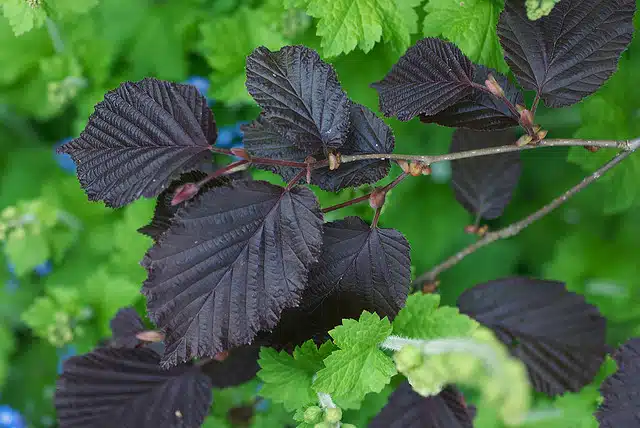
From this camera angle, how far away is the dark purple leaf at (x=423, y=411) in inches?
56.4

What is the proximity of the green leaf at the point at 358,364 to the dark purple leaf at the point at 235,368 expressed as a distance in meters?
0.41

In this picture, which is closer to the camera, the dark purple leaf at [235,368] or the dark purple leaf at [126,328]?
the dark purple leaf at [126,328]

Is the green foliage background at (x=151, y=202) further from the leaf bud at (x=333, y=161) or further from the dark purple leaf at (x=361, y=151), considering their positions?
the leaf bud at (x=333, y=161)

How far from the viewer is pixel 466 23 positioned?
149cm

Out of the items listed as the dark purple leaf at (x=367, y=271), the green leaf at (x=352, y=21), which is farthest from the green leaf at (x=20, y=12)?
the dark purple leaf at (x=367, y=271)

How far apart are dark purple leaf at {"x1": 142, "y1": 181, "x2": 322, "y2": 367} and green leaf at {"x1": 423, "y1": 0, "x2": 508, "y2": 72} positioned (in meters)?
0.63

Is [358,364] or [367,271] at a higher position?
[367,271]

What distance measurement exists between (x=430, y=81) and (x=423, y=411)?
79cm

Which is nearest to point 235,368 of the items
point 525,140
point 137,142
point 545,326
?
point 137,142

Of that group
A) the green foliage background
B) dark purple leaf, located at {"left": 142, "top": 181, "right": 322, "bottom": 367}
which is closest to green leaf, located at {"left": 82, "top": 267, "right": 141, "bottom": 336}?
the green foliage background

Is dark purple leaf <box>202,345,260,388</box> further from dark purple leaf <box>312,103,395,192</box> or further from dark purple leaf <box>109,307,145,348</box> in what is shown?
dark purple leaf <box>312,103,395,192</box>

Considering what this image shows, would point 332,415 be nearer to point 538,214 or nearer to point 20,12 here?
Result: point 538,214

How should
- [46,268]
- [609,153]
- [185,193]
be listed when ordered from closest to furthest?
[185,193]
[609,153]
[46,268]

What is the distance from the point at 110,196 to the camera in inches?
47.1
